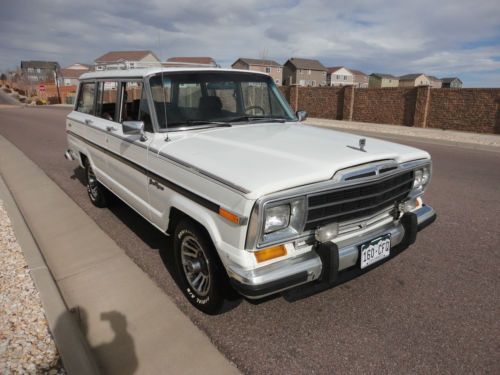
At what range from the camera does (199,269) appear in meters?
2.90

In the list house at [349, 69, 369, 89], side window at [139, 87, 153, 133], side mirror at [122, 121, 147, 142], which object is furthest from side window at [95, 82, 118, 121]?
house at [349, 69, 369, 89]

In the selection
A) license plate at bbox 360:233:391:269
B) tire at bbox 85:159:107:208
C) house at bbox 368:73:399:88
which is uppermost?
house at bbox 368:73:399:88

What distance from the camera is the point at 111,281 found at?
3447mm

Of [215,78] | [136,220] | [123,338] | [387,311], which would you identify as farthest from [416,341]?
[136,220]

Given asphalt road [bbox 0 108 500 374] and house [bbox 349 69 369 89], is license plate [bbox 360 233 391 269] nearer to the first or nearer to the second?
asphalt road [bbox 0 108 500 374]

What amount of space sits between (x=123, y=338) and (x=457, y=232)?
395cm

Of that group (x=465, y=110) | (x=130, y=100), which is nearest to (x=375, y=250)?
(x=130, y=100)

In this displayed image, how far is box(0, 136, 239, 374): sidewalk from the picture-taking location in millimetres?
2451

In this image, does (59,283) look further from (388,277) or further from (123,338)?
(388,277)

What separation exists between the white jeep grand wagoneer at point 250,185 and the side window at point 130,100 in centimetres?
1

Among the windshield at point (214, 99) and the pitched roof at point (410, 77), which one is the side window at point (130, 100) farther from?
the pitched roof at point (410, 77)

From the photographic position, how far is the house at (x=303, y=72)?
7781 cm

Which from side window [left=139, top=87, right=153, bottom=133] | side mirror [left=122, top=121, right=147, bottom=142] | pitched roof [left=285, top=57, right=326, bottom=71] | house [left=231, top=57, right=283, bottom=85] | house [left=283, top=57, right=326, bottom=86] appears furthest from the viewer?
pitched roof [left=285, top=57, right=326, bottom=71]

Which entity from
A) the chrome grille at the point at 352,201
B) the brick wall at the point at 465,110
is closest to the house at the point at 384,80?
the brick wall at the point at 465,110
